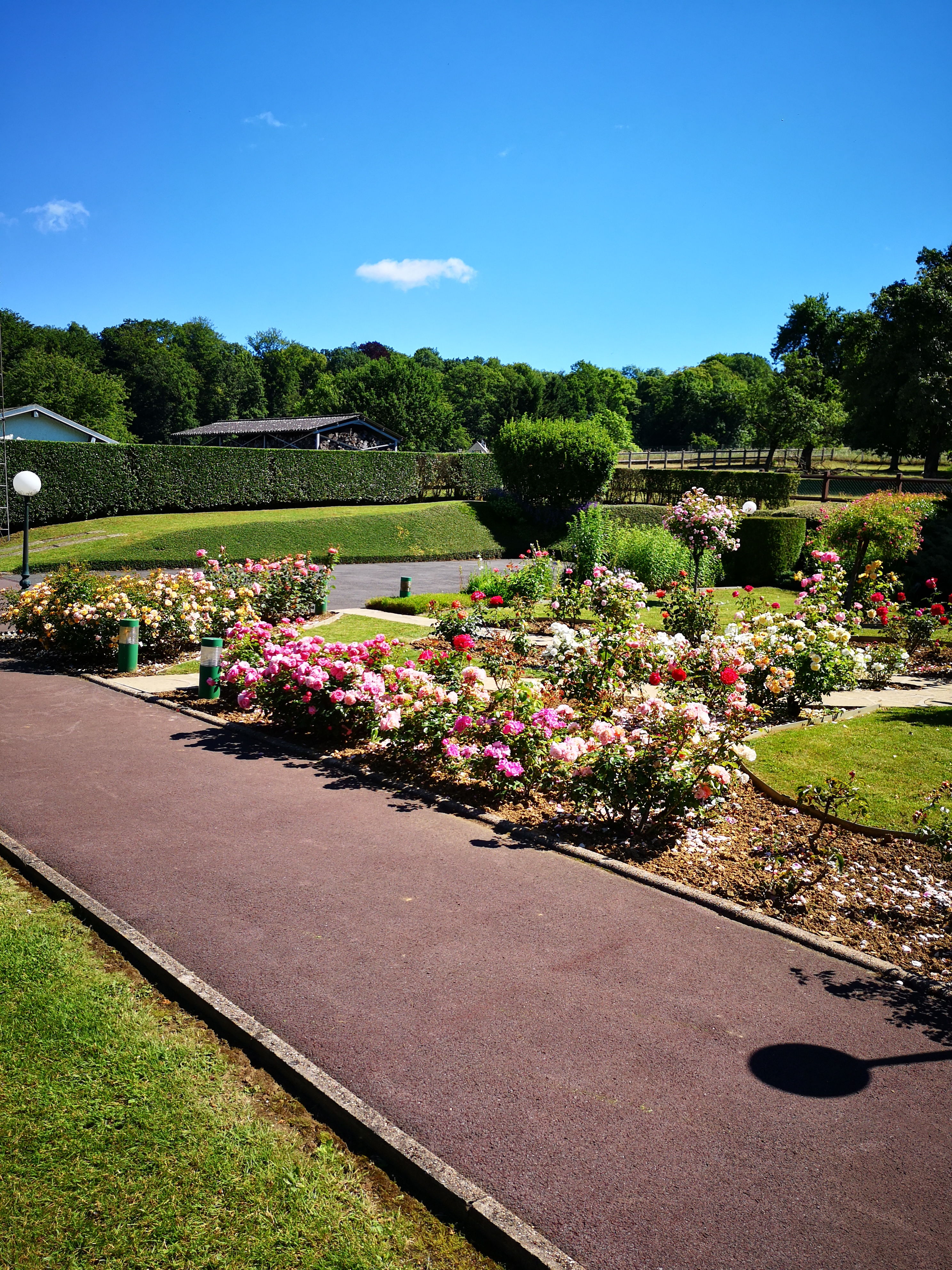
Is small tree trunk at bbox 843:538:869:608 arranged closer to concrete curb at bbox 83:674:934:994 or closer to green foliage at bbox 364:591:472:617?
green foliage at bbox 364:591:472:617

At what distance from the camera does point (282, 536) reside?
2692cm

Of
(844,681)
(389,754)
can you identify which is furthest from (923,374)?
(389,754)

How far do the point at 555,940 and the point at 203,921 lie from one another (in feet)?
6.32

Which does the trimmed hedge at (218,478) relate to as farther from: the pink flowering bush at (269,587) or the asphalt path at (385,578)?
the pink flowering bush at (269,587)

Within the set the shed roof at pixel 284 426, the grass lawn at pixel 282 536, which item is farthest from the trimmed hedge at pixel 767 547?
the shed roof at pixel 284 426

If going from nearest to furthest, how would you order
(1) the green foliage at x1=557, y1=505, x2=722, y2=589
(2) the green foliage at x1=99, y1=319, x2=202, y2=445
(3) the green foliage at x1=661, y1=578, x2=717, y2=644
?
(3) the green foliage at x1=661, y1=578, x2=717, y2=644 < (1) the green foliage at x1=557, y1=505, x2=722, y2=589 < (2) the green foliage at x1=99, y1=319, x2=202, y2=445

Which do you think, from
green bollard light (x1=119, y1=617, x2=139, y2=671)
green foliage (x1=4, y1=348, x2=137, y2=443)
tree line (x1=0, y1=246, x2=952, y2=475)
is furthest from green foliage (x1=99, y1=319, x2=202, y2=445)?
green bollard light (x1=119, y1=617, x2=139, y2=671)

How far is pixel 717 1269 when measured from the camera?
8.11 ft

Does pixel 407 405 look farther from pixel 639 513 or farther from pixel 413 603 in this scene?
pixel 413 603

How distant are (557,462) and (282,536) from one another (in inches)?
420

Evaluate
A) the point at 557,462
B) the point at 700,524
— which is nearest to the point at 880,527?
the point at 700,524

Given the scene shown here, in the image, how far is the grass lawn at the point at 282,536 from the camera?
23.5 m

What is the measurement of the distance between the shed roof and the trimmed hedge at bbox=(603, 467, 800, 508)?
1568 cm

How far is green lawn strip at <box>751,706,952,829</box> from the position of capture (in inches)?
255
